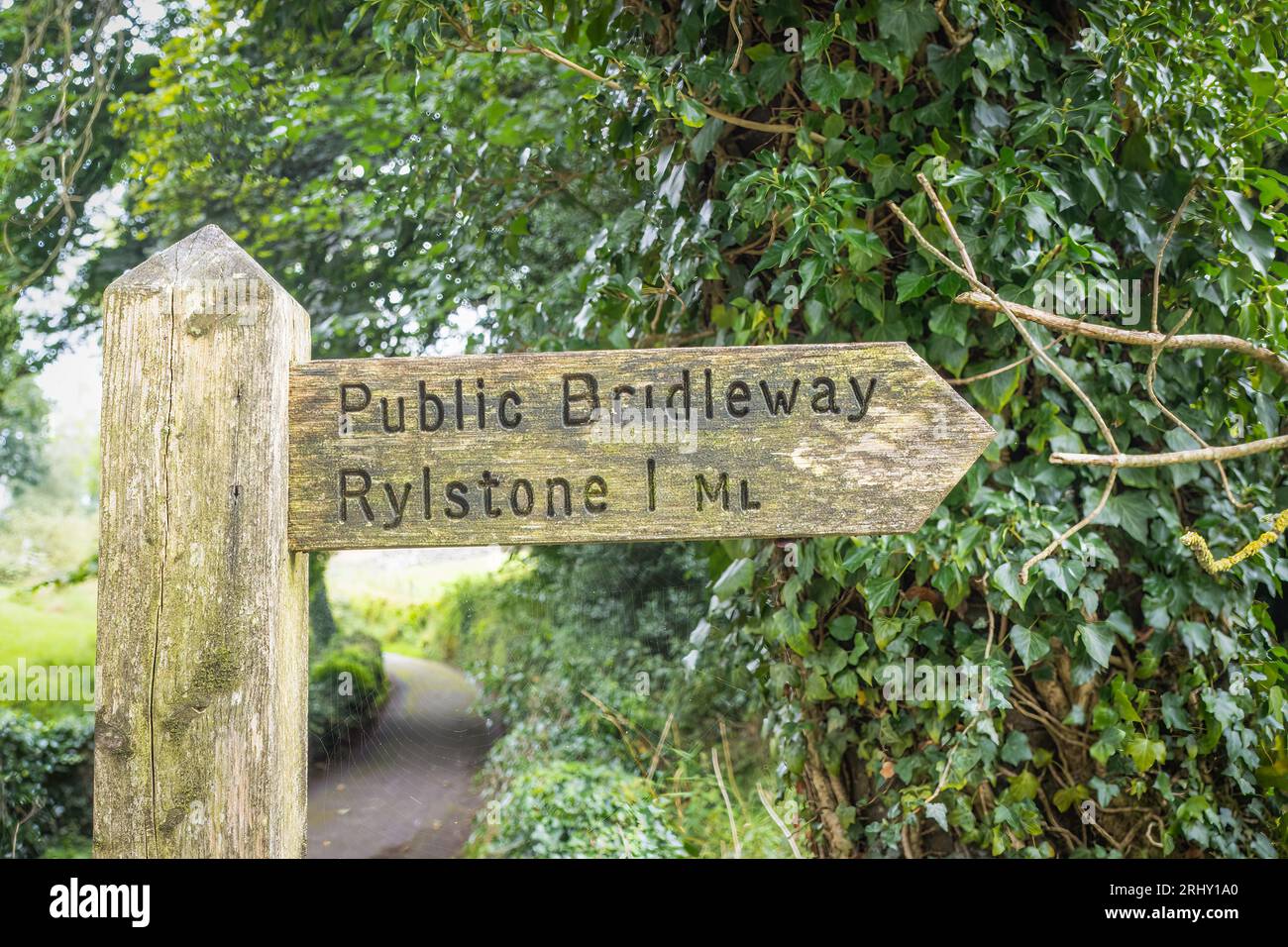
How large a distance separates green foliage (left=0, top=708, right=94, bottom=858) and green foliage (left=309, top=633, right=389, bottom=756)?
1.49 metres

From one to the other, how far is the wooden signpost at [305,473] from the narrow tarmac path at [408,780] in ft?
16.3

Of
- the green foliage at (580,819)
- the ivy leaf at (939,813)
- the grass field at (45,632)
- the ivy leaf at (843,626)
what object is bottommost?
the green foliage at (580,819)

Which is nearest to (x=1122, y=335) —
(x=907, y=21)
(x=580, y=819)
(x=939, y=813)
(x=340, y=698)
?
(x=907, y=21)

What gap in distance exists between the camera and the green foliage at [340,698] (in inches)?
267

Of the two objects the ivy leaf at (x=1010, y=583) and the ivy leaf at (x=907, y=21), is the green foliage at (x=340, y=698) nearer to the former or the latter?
the ivy leaf at (x=1010, y=583)

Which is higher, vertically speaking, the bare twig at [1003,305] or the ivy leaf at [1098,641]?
the bare twig at [1003,305]

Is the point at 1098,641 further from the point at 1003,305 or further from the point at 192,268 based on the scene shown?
the point at 192,268

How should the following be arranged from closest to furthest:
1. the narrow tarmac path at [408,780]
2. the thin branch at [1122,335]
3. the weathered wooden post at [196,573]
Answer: the weathered wooden post at [196,573]
the thin branch at [1122,335]
the narrow tarmac path at [408,780]

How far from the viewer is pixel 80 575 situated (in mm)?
5738

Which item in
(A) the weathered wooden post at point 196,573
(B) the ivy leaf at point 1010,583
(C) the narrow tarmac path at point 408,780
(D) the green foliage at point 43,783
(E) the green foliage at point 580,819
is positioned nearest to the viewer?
(A) the weathered wooden post at point 196,573

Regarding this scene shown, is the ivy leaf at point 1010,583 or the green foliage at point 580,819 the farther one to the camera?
the green foliage at point 580,819

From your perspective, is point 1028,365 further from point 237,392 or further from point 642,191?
point 237,392

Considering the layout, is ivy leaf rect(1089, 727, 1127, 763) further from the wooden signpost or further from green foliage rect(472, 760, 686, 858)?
green foliage rect(472, 760, 686, 858)

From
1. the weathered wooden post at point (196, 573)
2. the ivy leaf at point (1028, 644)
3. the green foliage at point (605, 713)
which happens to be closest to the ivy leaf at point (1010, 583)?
the ivy leaf at point (1028, 644)
